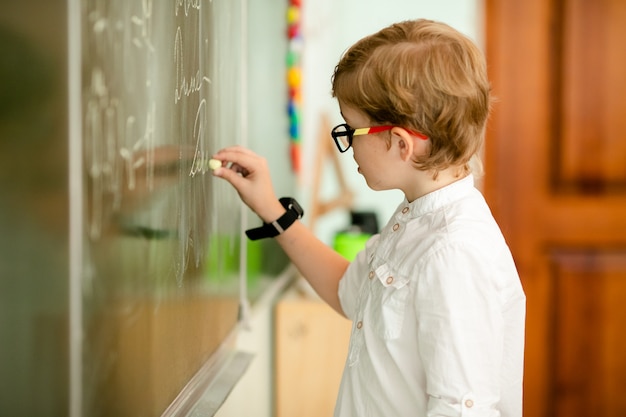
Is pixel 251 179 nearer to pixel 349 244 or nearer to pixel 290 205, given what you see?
pixel 290 205

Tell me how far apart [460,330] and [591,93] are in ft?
5.91

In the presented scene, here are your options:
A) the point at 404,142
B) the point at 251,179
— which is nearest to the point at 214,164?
the point at 251,179

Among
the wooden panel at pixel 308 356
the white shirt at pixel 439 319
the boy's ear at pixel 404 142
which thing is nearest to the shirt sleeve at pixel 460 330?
the white shirt at pixel 439 319

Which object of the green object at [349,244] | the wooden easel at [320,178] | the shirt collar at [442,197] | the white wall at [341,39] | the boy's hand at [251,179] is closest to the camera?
the shirt collar at [442,197]

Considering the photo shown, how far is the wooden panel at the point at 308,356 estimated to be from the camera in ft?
6.30

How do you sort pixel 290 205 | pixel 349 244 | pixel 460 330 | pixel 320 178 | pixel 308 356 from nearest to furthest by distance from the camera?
pixel 460 330 → pixel 290 205 → pixel 308 356 → pixel 349 244 → pixel 320 178

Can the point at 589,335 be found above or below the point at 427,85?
below

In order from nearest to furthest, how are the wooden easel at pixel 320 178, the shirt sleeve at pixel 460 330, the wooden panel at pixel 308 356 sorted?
the shirt sleeve at pixel 460 330, the wooden panel at pixel 308 356, the wooden easel at pixel 320 178

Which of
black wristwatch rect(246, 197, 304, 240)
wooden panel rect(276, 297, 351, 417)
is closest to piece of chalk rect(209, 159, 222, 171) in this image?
black wristwatch rect(246, 197, 304, 240)

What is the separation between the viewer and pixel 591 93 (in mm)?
2455

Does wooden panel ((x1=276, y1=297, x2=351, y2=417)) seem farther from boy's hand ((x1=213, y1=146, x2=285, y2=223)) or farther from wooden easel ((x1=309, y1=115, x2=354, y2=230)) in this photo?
boy's hand ((x1=213, y1=146, x2=285, y2=223))

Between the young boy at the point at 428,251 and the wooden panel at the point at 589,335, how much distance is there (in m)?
1.54

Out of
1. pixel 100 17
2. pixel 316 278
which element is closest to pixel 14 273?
pixel 100 17

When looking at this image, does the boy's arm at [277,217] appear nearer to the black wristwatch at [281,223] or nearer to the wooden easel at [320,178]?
the black wristwatch at [281,223]
